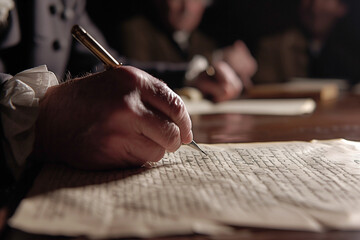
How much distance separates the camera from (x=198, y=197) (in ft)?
0.97

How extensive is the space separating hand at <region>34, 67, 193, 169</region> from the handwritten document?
17 mm

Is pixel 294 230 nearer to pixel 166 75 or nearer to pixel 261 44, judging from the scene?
pixel 166 75

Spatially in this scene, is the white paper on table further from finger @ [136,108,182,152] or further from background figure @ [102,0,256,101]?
background figure @ [102,0,256,101]

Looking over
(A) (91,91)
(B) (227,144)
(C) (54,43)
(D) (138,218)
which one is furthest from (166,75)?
(D) (138,218)

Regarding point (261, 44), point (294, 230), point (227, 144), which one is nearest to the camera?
point (294, 230)

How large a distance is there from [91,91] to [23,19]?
1.93 ft

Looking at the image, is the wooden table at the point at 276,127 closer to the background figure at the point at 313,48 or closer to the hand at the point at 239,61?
the hand at the point at 239,61

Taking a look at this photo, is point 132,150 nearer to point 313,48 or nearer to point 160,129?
point 160,129

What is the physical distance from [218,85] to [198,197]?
868mm

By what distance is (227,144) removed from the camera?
0.51m

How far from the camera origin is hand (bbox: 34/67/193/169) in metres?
0.37

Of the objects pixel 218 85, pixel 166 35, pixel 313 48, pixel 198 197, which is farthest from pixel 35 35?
pixel 313 48

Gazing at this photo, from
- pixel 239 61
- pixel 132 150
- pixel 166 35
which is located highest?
pixel 132 150

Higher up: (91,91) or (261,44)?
(91,91)
